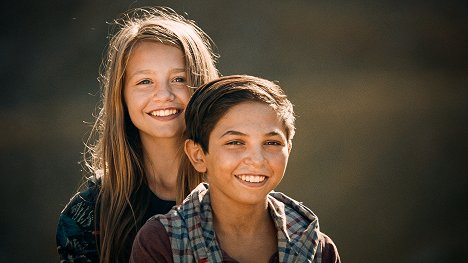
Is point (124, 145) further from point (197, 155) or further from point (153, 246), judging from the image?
point (153, 246)

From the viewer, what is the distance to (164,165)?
303cm

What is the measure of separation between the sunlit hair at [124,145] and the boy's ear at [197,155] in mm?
439

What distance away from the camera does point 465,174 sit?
4.43 m

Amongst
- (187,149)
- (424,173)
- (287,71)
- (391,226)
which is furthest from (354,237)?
(187,149)

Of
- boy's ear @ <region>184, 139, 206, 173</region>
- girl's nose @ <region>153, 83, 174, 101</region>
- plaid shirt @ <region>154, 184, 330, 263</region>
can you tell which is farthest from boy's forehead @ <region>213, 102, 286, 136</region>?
girl's nose @ <region>153, 83, 174, 101</region>

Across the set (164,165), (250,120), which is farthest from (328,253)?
(164,165)

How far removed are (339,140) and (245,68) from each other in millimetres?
632

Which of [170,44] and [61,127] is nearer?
[170,44]

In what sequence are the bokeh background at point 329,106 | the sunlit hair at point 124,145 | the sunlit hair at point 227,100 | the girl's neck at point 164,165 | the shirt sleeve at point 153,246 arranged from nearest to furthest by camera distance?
the shirt sleeve at point 153,246 < the sunlit hair at point 227,100 < the sunlit hair at point 124,145 < the girl's neck at point 164,165 < the bokeh background at point 329,106

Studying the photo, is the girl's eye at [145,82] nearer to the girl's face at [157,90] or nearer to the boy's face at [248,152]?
the girl's face at [157,90]

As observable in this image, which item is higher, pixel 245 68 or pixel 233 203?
pixel 245 68

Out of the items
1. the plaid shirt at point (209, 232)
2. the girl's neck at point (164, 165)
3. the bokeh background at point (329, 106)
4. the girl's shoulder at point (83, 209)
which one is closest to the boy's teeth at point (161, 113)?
the girl's neck at point (164, 165)

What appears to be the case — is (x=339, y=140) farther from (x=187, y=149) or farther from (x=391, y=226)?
(x=187, y=149)

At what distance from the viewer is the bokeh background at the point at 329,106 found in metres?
4.42
